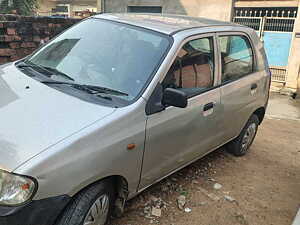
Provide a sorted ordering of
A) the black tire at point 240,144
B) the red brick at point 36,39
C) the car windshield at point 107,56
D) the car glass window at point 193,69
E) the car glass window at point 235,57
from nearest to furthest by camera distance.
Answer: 1. the car windshield at point 107,56
2. the car glass window at point 193,69
3. the car glass window at point 235,57
4. the black tire at point 240,144
5. the red brick at point 36,39

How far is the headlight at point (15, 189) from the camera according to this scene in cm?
198

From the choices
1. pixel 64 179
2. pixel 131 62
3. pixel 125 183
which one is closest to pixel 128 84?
pixel 131 62

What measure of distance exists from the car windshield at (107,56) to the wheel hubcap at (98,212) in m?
0.82

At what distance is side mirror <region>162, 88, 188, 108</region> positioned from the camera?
106 inches

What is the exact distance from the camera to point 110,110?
8.16 ft

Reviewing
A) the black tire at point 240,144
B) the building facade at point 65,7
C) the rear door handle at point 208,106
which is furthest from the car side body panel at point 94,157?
the building facade at point 65,7

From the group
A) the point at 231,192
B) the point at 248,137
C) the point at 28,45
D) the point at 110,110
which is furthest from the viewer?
the point at 28,45

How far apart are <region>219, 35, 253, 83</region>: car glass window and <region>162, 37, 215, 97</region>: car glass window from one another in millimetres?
250

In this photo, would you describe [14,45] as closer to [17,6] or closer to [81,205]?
[81,205]

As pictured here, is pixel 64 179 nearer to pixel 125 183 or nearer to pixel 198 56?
pixel 125 183

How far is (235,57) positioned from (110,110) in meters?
2.07

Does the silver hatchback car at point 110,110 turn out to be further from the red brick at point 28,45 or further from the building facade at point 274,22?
the building facade at point 274,22

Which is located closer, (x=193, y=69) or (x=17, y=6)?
(x=193, y=69)

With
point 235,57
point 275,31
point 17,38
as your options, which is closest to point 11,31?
point 17,38
